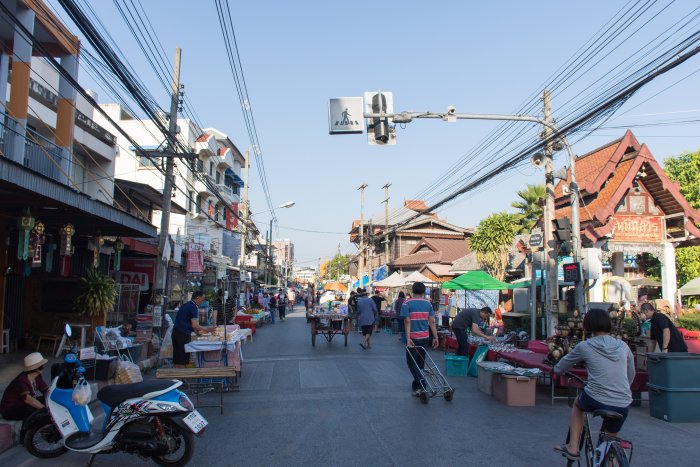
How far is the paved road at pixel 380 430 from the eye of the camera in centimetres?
582

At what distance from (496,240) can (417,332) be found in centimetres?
1767

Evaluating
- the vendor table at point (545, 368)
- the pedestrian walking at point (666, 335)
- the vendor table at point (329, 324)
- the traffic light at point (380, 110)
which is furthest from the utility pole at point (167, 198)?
the pedestrian walking at point (666, 335)

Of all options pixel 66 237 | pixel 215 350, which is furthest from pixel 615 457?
pixel 66 237

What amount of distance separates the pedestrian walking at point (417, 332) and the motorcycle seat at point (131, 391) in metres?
4.26

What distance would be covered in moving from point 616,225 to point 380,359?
11.4 metres

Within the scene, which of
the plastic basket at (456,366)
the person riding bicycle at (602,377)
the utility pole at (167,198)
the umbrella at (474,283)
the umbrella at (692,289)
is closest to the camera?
the person riding bicycle at (602,377)

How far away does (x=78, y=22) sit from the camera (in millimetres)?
7250

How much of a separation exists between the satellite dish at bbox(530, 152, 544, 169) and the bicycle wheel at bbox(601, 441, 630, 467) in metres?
11.5

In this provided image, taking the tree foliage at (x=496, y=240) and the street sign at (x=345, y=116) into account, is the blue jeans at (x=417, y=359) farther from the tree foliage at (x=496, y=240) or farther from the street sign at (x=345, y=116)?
the tree foliage at (x=496, y=240)

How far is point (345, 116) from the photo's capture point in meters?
10.8

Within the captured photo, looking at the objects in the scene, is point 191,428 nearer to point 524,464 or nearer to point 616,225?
point 524,464

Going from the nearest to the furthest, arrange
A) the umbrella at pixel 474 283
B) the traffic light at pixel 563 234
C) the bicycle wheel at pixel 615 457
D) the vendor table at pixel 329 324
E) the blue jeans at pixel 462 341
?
1. the bicycle wheel at pixel 615 457
2. the blue jeans at pixel 462 341
3. the traffic light at pixel 563 234
4. the umbrella at pixel 474 283
5. the vendor table at pixel 329 324

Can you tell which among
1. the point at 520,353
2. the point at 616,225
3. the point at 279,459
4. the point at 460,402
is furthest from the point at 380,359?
the point at 616,225

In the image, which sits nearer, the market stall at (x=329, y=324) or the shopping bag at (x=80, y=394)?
the shopping bag at (x=80, y=394)
